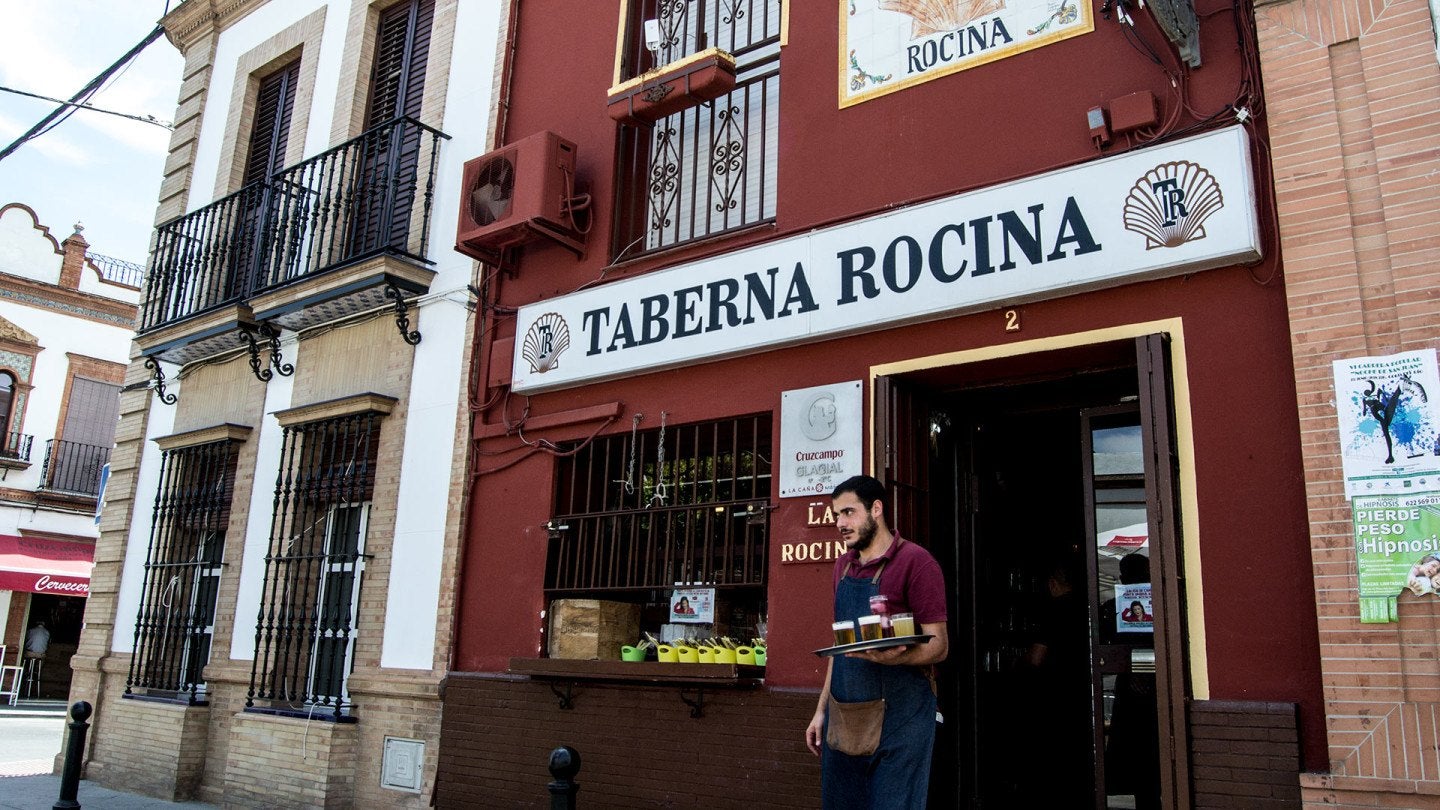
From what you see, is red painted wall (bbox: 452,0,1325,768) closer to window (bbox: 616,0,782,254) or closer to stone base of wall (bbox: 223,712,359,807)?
window (bbox: 616,0,782,254)

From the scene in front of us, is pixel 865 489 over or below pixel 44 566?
below

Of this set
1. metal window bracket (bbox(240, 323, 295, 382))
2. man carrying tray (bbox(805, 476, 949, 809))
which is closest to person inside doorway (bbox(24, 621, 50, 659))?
metal window bracket (bbox(240, 323, 295, 382))

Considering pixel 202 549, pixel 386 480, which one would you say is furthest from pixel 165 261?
pixel 386 480

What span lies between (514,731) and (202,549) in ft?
16.6

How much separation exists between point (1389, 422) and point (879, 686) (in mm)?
2425

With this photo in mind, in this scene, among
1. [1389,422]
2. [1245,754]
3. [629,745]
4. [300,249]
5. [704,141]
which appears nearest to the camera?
[1389,422]

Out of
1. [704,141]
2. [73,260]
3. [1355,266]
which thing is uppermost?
[73,260]

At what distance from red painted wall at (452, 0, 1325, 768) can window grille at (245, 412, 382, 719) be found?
157cm

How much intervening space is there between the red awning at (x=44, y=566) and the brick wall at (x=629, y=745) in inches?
583

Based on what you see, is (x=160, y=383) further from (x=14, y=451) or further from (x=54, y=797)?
(x=14, y=451)

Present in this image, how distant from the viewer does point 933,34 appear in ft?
22.0

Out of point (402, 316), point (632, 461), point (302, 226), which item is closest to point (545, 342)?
point (632, 461)

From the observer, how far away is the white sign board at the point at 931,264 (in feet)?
17.7

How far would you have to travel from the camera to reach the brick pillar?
2420cm
